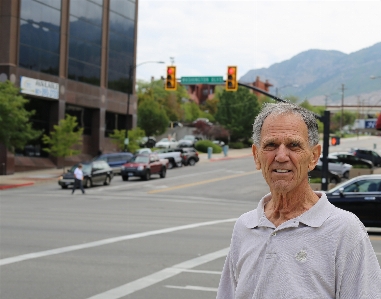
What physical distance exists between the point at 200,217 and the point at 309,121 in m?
19.0

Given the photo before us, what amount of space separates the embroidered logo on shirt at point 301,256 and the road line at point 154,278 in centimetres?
641

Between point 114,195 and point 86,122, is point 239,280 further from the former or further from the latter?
point 86,122

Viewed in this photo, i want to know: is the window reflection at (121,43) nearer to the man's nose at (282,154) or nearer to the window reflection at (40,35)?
the window reflection at (40,35)

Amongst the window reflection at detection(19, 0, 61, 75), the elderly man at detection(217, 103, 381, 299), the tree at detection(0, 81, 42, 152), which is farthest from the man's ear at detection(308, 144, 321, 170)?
the window reflection at detection(19, 0, 61, 75)

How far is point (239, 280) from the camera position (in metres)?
3.01

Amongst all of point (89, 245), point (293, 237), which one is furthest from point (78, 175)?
point (293, 237)

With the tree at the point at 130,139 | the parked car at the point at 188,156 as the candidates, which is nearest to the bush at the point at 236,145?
the parked car at the point at 188,156

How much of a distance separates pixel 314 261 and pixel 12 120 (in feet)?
118

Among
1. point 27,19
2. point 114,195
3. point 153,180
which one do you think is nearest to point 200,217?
point 114,195

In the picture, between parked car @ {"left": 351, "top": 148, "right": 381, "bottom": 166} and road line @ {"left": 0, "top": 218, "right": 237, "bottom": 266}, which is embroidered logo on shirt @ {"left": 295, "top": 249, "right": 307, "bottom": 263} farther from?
parked car @ {"left": 351, "top": 148, "right": 381, "bottom": 166}

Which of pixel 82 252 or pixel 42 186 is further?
pixel 42 186

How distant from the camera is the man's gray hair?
3068 mm

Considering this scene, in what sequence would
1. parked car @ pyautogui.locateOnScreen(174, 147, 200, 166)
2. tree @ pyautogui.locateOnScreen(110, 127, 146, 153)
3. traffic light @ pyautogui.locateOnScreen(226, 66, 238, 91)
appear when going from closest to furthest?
traffic light @ pyautogui.locateOnScreen(226, 66, 238, 91) < tree @ pyautogui.locateOnScreen(110, 127, 146, 153) < parked car @ pyautogui.locateOnScreen(174, 147, 200, 166)

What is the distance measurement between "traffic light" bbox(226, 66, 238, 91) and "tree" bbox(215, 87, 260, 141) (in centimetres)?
5025
